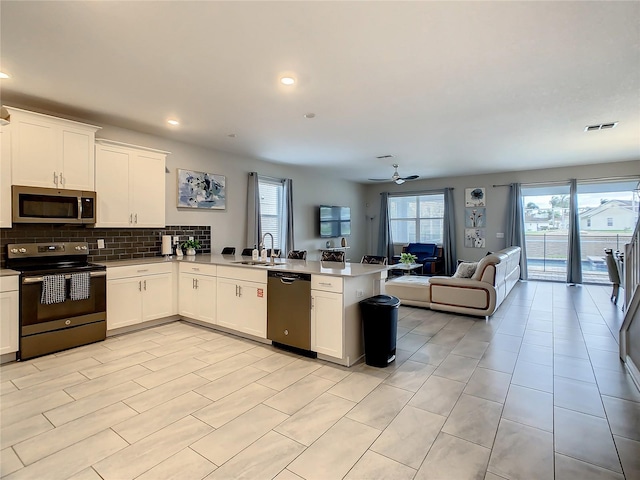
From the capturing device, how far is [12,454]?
1983 mm

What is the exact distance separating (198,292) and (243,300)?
35.6 inches

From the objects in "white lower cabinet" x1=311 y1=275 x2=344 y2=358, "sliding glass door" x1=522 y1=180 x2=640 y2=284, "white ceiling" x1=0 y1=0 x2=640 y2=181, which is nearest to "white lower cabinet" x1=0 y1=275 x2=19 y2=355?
"white ceiling" x1=0 y1=0 x2=640 y2=181

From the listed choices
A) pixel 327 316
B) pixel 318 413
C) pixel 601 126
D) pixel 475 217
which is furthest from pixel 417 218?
pixel 318 413

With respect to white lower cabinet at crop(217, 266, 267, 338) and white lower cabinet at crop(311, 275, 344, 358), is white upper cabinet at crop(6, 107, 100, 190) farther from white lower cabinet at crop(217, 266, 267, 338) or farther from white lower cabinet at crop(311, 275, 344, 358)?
white lower cabinet at crop(311, 275, 344, 358)

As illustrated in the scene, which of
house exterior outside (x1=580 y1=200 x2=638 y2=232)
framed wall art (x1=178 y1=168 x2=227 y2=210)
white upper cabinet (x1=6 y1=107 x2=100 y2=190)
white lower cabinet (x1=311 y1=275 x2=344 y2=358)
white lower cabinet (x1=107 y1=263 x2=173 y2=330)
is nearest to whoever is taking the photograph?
white lower cabinet (x1=311 y1=275 x2=344 y2=358)

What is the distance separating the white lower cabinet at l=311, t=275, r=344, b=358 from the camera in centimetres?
325

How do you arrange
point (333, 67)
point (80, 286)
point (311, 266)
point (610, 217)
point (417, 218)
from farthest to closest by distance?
point (417, 218)
point (610, 217)
point (311, 266)
point (80, 286)
point (333, 67)

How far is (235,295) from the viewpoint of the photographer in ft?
13.6

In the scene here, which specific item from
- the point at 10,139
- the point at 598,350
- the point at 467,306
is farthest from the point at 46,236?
the point at 598,350

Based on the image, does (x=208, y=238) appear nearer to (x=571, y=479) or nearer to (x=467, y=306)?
(x=467, y=306)

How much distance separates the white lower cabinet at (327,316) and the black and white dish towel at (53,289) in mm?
2761

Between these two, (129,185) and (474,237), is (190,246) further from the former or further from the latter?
(474,237)

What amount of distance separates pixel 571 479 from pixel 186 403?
256 centimetres

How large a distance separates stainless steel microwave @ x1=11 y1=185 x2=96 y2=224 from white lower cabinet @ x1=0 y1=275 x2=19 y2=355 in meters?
0.69
